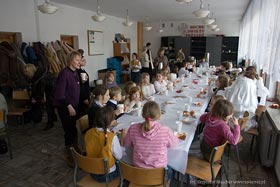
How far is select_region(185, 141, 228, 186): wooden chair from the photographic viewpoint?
198 centimetres

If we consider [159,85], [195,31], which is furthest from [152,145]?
[195,31]

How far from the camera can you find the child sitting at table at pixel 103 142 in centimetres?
189

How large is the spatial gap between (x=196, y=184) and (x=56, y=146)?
Result: 2392 mm

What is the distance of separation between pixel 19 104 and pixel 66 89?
2336 mm

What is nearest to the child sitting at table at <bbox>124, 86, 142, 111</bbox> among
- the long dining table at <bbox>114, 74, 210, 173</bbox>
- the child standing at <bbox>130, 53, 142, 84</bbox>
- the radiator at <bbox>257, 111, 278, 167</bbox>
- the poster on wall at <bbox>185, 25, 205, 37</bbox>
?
the long dining table at <bbox>114, 74, 210, 173</bbox>

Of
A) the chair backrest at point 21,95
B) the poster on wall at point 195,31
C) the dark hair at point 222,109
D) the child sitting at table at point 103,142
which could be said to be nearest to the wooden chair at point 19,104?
the chair backrest at point 21,95

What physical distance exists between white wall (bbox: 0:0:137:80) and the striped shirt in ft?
15.2

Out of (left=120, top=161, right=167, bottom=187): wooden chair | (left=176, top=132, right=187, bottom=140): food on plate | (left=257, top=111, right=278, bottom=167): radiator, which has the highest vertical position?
(left=176, top=132, right=187, bottom=140): food on plate

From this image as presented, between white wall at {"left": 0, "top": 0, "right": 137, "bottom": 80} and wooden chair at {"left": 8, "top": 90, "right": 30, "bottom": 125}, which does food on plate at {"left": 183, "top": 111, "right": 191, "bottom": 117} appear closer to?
wooden chair at {"left": 8, "top": 90, "right": 30, "bottom": 125}

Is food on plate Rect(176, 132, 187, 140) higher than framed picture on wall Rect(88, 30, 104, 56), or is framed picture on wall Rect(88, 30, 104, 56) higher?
framed picture on wall Rect(88, 30, 104, 56)

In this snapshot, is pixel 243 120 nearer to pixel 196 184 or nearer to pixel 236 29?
pixel 196 184

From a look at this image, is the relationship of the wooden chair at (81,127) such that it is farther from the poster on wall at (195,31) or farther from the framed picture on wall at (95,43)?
the poster on wall at (195,31)

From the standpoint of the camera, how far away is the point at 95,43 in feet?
28.0

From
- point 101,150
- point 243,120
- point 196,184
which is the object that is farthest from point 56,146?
point 243,120
